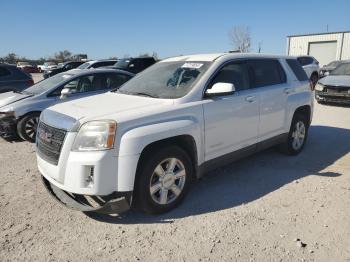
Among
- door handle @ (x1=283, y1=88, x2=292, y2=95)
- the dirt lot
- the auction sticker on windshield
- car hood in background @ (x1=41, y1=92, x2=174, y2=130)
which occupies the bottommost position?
the dirt lot

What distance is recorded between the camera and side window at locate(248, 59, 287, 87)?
4914 mm

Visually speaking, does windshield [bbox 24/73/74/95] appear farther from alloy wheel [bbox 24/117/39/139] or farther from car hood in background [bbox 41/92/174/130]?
car hood in background [bbox 41/92/174/130]

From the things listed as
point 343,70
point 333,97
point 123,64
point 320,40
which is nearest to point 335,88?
point 333,97

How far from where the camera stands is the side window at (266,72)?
491cm

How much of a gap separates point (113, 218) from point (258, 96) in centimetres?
266

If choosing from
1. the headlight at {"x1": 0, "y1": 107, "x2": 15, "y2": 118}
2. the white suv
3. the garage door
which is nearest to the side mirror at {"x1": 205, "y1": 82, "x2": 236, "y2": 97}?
the white suv

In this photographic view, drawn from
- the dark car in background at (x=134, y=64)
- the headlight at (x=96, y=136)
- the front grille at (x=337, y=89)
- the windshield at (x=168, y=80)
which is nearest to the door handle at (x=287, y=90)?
the windshield at (x=168, y=80)

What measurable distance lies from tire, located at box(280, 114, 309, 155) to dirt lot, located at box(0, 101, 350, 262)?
0.61 meters

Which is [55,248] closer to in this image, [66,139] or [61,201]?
[61,201]

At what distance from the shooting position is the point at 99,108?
3740 mm

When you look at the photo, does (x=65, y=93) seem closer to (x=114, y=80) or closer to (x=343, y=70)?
(x=114, y=80)

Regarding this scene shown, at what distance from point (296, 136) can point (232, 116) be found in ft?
6.96

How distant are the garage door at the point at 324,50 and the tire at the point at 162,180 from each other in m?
35.5

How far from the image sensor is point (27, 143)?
7070 millimetres
